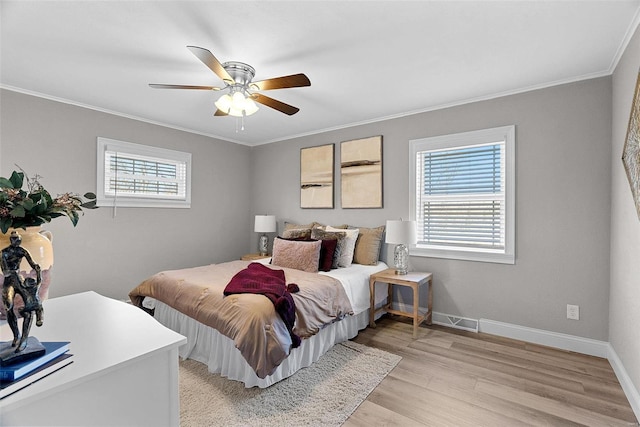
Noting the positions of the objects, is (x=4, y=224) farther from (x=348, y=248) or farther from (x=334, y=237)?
(x=348, y=248)

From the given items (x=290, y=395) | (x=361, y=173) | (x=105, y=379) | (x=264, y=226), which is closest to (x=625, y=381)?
(x=290, y=395)

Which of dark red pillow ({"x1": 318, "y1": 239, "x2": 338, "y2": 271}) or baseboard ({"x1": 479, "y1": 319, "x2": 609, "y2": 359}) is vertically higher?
dark red pillow ({"x1": 318, "y1": 239, "x2": 338, "y2": 271})

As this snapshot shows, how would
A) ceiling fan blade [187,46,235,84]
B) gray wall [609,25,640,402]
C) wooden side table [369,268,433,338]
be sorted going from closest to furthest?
ceiling fan blade [187,46,235,84]
gray wall [609,25,640,402]
wooden side table [369,268,433,338]

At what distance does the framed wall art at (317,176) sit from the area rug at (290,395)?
237 centimetres

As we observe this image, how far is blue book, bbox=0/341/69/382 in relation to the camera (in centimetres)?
79

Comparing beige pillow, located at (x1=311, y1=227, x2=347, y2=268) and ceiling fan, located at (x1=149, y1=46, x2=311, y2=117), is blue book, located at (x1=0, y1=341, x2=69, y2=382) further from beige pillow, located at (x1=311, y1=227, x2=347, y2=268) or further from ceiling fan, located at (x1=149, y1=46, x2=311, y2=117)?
beige pillow, located at (x1=311, y1=227, x2=347, y2=268)

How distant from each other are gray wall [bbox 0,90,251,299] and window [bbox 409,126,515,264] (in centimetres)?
303

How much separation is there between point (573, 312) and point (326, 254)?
2.42 m

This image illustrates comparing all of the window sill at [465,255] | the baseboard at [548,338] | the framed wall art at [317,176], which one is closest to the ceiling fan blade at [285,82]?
the framed wall art at [317,176]

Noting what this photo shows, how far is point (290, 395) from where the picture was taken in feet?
7.16

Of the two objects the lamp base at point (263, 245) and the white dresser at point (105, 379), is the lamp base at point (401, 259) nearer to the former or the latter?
the lamp base at point (263, 245)

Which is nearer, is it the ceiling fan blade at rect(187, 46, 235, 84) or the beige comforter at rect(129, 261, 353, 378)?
the ceiling fan blade at rect(187, 46, 235, 84)

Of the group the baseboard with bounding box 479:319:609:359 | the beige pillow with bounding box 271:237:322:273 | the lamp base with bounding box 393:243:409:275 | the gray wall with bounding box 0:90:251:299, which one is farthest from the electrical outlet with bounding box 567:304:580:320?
the gray wall with bounding box 0:90:251:299

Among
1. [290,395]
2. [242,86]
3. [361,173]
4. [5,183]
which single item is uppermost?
[242,86]
